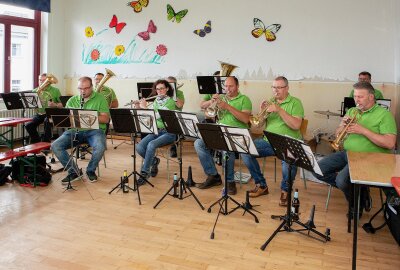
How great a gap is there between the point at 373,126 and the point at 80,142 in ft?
12.5

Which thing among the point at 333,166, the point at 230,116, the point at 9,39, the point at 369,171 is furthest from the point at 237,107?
the point at 9,39

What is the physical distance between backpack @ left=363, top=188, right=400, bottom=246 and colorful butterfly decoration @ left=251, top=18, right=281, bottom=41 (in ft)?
13.8

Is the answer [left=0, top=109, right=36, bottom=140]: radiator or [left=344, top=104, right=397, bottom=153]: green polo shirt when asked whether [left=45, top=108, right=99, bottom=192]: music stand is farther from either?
[left=0, top=109, right=36, bottom=140]: radiator

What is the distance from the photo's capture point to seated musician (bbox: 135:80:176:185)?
17.6 ft

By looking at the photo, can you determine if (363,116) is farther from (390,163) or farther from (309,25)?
(309,25)

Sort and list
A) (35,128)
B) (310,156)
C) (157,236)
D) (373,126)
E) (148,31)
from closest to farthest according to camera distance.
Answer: (310,156) → (157,236) → (373,126) → (35,128) → (148,31)

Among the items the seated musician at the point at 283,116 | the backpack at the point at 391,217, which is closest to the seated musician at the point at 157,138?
the seated musician at the point at 283,116

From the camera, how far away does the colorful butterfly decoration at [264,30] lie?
7273 millimetres

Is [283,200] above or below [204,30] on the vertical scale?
below

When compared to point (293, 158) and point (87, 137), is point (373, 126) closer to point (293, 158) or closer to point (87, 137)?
point (293, 158)

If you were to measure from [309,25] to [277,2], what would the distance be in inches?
29.2

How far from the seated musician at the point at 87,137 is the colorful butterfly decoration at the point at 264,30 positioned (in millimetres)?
3399

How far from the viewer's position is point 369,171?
9.84 feet

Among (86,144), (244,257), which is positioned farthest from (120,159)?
(244,257)
